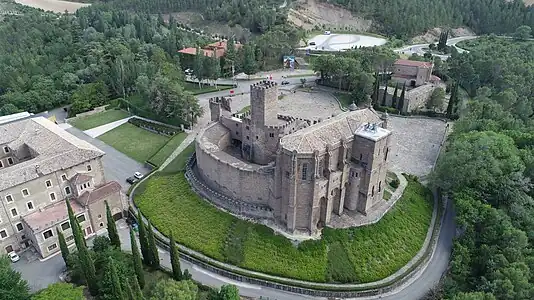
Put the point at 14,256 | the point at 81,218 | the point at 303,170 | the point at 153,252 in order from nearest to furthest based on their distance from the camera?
the point at 153,252, the point at 303,170, the point at 14,256, the point at 81,218

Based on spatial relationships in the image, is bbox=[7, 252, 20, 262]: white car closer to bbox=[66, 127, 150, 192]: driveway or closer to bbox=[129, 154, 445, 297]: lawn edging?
bbox=[66, 127, 150, 192]: driveway

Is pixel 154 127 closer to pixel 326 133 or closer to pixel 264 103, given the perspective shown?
pixel 264 103

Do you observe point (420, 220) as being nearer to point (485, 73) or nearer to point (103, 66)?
point (485, 73)

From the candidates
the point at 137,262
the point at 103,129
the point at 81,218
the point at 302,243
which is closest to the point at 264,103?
the point at 302,243

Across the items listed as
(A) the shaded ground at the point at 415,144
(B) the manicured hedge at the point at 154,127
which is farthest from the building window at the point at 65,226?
(A) the shaded ground at the point at 415,144

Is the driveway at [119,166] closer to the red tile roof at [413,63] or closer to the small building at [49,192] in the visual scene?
the small building at [49,192]

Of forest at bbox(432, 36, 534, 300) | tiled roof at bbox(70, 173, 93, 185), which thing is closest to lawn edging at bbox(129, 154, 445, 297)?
forest at bbox(432, 36, 534, 300)

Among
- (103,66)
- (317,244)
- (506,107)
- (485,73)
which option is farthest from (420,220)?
(103,66)
